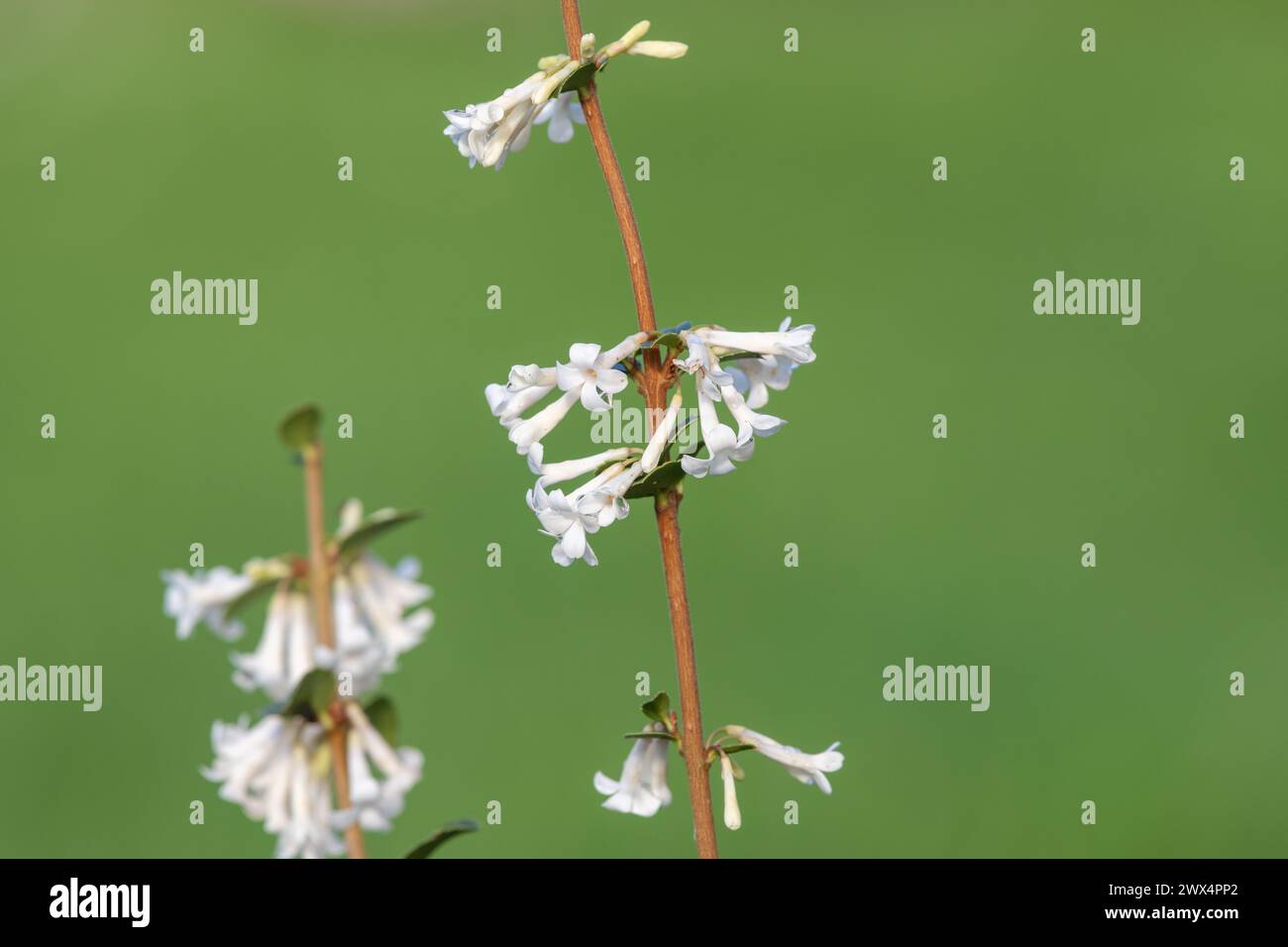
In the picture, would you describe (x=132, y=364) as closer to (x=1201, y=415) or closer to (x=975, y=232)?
(x=975, y=232)

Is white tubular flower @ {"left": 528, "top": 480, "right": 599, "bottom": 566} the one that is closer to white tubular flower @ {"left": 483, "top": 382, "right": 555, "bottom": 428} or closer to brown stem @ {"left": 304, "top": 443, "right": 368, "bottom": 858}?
white tubular flower @ {"left": 483, "top": 382, "right": 555, "bottom": 428}

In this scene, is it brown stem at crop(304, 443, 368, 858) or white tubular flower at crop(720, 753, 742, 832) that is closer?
A: brown stem at crop(304, 443, 368, 858)

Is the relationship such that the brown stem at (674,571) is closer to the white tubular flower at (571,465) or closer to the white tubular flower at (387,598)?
the white tubular flower at (571,465)

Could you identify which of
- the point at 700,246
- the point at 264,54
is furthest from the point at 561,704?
the point at 264,54

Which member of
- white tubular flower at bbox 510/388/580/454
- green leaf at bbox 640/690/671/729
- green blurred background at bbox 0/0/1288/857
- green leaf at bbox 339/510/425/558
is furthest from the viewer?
green blurred background at bbox 0/0/1288/857
